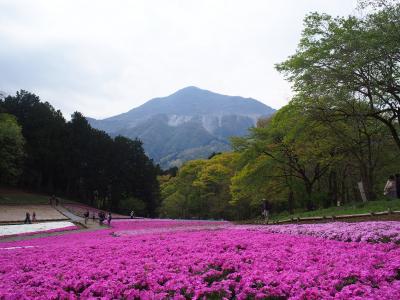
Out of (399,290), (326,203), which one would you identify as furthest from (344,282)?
(326,203)

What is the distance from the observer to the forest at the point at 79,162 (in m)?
84.4

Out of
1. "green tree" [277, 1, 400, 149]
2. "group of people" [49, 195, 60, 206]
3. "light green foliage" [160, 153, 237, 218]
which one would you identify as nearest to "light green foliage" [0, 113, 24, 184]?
"group of people" [49, 195, 60, 206]

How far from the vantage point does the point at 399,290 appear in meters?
6.41

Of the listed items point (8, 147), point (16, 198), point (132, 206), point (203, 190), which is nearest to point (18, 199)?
point (16, 198)

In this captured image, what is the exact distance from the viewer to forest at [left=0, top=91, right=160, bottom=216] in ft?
277

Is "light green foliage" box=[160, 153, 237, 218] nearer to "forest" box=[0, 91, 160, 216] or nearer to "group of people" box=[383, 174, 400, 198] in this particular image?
"forest" box=[0, 91, 160, 216]

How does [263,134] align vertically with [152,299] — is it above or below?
above

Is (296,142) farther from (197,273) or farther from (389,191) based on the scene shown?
(197,273)

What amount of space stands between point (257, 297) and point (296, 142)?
110ft

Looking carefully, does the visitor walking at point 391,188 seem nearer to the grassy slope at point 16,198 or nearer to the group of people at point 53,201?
the grassy slope at point 16,198

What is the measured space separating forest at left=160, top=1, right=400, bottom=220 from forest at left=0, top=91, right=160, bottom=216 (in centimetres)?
4332

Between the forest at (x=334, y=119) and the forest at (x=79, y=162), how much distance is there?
1706 inches

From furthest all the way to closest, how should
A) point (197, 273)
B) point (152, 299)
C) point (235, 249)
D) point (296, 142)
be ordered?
point (296, 142) → point (235, 249) → point (197, 273) → point (152, 299)

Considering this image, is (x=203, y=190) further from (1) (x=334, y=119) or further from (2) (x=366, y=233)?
(2) (x=366, y=233)
